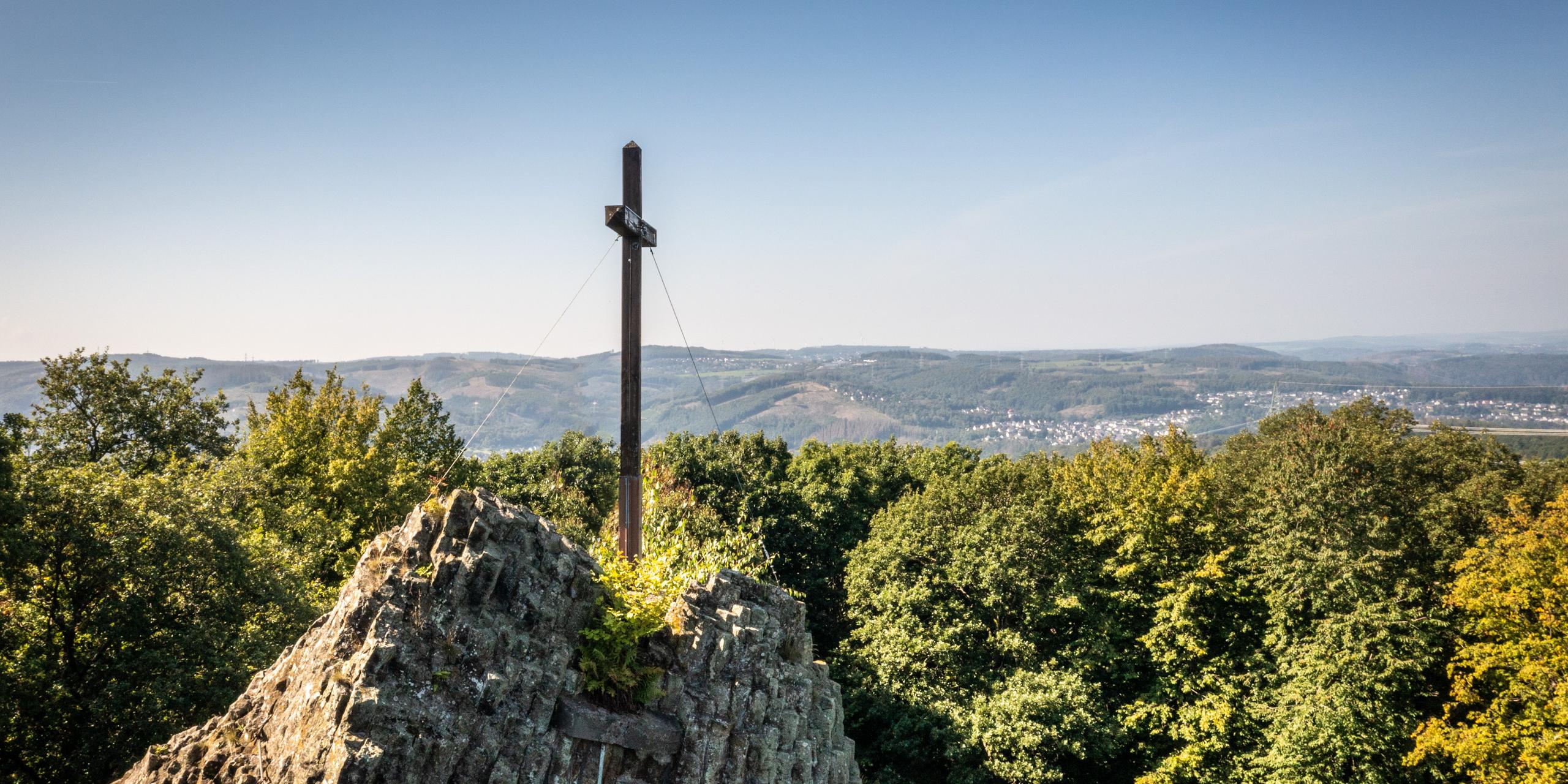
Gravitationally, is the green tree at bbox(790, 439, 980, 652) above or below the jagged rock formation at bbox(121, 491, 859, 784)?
below

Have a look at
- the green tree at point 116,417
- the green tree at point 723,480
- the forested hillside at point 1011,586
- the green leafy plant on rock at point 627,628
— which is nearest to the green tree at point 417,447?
the forested hillside at point 1011,586

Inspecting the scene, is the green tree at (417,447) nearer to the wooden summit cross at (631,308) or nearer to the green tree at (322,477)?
the green tree at (322,477)

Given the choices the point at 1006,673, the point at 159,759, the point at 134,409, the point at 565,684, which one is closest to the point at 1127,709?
the point at 1006,673

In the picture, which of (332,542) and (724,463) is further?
(724,463)

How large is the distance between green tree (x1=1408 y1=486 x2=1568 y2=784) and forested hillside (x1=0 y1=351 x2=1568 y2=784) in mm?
101

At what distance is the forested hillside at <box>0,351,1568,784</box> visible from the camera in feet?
53.5

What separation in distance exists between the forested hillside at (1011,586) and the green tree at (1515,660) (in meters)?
0.10

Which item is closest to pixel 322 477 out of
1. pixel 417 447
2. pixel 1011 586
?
pixel 417 447

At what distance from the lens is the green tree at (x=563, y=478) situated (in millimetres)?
37125

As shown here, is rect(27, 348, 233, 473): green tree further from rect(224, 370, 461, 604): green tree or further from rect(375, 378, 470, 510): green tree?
rect(375, 378, 470, 510): green tree

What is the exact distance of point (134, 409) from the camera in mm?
32219

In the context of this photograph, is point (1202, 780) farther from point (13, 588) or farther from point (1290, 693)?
point (13, 588)

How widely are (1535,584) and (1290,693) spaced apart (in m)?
7.87

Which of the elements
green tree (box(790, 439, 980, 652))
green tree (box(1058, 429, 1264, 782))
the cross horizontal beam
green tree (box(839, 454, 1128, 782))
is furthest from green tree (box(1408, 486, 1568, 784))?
the cross horizontal beam
